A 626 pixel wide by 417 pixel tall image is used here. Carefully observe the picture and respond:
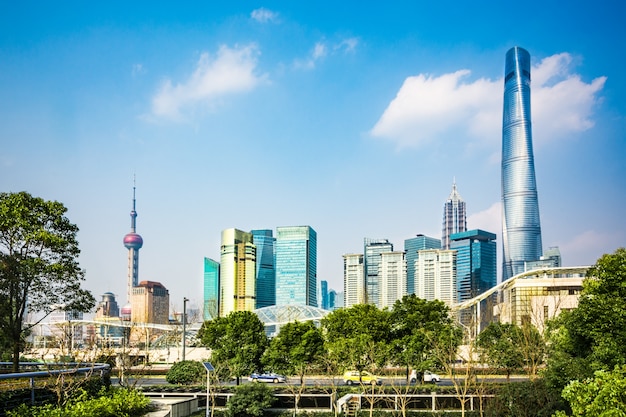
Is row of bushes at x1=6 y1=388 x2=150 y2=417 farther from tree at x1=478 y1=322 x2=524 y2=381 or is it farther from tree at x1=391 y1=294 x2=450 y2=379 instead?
tree at x1=478 y1=322 x2=524 y2=381

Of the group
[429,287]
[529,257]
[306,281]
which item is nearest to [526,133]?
[529,257]

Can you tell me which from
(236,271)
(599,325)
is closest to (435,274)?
(236,271)

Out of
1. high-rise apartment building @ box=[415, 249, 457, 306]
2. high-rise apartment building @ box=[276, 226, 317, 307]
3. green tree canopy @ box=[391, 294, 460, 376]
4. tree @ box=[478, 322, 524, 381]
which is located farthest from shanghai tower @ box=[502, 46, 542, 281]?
green tree canopy @ box=[391, 294, 460, 376]

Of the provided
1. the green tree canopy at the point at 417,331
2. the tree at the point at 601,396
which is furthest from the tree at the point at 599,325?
the green tree canopy at the point at 417,331

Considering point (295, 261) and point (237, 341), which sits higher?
point (295, 261)

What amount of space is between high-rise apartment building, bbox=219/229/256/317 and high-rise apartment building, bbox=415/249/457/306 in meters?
55.7

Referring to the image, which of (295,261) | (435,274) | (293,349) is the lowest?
(293,349)

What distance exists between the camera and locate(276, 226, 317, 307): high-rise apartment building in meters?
192

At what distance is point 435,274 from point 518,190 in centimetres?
3939

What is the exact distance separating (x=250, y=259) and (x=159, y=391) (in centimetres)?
16019

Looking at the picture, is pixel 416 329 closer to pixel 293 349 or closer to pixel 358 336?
pixel 358 336

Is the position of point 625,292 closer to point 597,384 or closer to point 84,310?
point 597,384

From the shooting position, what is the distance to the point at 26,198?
57.8 ft

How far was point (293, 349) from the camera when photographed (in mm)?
29656
